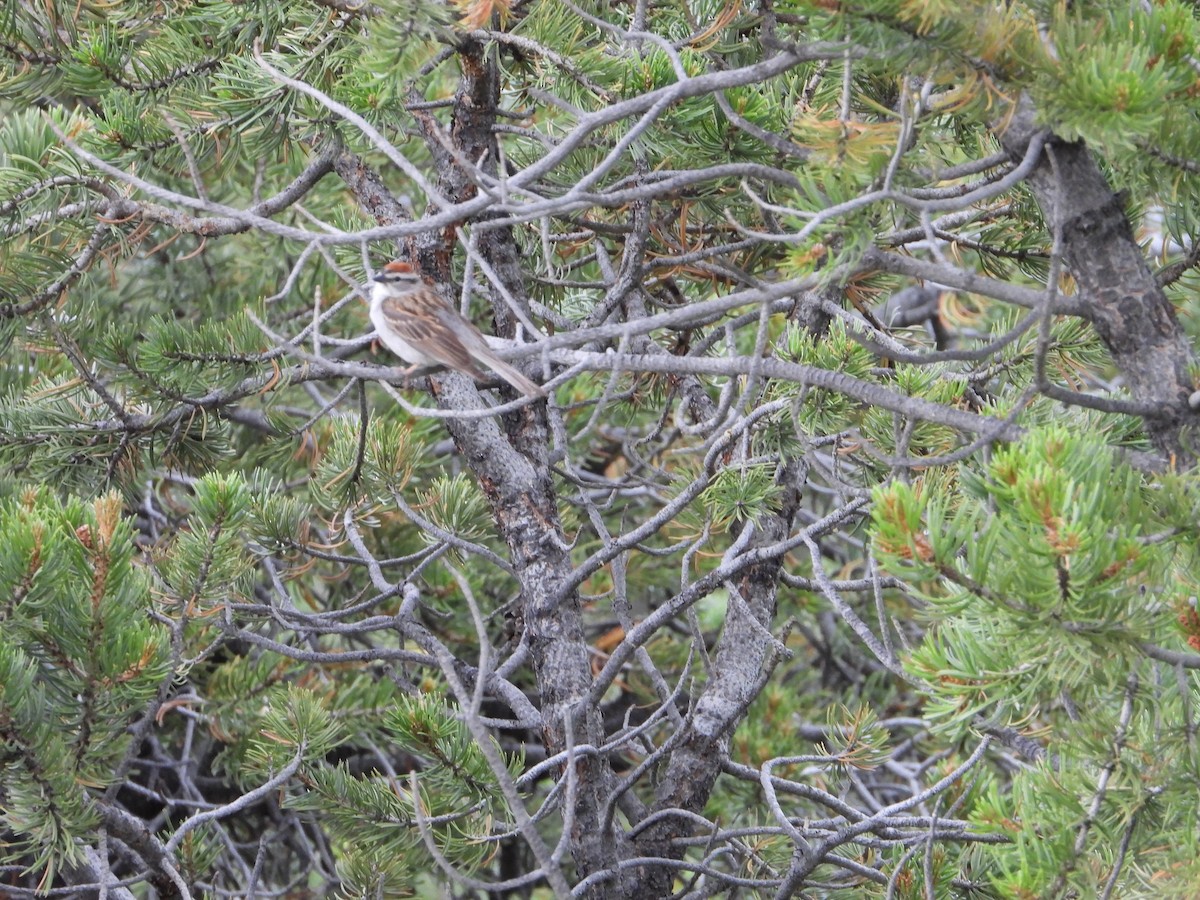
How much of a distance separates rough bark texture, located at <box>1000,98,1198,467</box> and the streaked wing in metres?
1.32

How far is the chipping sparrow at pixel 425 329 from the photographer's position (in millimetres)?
2920

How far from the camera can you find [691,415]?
3.53 metres

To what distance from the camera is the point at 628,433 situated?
4.28 meters

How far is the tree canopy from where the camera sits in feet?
5.92

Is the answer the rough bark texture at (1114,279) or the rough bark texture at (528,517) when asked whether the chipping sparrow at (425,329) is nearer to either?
the rough bark texture at (528,517)

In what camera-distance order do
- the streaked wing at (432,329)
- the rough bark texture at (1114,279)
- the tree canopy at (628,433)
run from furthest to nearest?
the streaked wing at (432,329) → the rough bark texture at (1114,279) → the tree canopy at (628,433)

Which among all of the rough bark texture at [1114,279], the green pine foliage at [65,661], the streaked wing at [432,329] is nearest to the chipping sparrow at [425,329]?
the streaked wing at [432,329]

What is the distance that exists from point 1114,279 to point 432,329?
1821mm

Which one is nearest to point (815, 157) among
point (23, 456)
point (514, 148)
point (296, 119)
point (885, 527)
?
point (885, 527)

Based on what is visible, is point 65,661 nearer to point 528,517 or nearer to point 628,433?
point 528,517

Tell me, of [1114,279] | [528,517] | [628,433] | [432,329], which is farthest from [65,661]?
[628,433]

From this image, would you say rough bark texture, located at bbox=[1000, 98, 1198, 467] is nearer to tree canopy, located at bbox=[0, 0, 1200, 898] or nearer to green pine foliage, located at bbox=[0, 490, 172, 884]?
tree canopy, located at bbox=[0, 0, 1200, 898]

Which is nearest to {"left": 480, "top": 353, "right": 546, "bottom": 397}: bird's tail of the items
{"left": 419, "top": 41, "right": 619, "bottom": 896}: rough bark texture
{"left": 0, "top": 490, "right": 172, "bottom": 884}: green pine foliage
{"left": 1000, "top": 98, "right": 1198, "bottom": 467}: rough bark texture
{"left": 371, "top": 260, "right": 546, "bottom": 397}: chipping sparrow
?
{"left": 371, "top": 260, "right": 546, "bottom": 397}: chipping sparrow

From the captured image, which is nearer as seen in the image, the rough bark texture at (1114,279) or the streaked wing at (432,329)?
the rough bark texture at (1114,279)
